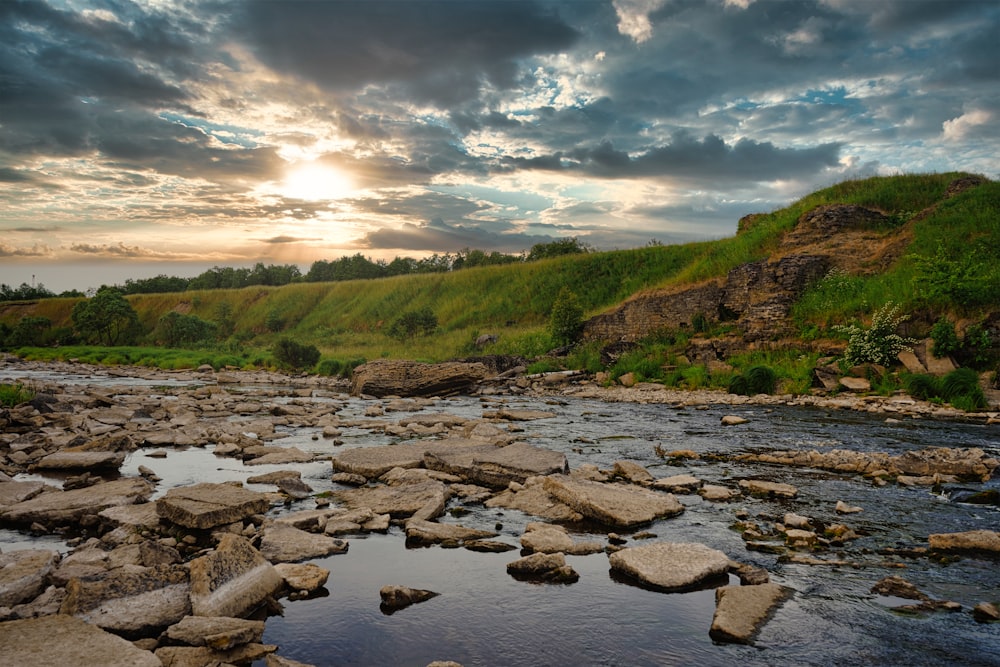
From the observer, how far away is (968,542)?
6.45 m

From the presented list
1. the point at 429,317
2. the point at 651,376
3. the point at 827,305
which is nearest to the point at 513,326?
the point at 429,317

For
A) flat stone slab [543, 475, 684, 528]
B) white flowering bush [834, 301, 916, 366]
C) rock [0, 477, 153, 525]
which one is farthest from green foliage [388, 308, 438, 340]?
flat stone slab [543, 475, 684, 528]

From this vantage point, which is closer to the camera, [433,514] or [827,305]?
[433,514]

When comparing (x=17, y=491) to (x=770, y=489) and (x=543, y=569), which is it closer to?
(x=543, y=569)

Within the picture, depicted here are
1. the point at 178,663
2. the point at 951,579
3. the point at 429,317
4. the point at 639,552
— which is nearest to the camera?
the point at 178,663

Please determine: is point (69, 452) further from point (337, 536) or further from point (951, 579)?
point (951, 579)

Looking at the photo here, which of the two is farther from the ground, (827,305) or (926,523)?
(827,305)

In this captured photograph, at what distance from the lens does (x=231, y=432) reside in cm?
1368

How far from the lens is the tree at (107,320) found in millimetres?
69312

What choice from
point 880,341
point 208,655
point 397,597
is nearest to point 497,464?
point 397,597

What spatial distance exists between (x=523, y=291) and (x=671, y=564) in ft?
155

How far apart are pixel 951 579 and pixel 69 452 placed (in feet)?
41.0

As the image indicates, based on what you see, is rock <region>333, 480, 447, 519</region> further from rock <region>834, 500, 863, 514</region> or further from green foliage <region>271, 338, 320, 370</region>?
green foliage <region>271, 338, 320, 370</region>

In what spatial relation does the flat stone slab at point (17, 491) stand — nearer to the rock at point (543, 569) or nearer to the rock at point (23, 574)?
the rock at point (23, 574)
